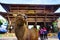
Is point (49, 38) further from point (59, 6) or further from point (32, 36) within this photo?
point (32, 36)

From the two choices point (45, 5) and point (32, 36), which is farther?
point (45, 5)

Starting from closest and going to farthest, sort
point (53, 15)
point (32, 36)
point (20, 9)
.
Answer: point (32, 36) → point (53, 15) → point (20, 9)

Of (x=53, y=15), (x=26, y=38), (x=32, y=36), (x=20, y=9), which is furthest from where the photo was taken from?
(x=20, y=9)

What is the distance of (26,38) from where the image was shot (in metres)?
3.73

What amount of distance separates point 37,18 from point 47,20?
31 cm

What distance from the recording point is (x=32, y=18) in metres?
6.46

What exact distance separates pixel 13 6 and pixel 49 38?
141 cm

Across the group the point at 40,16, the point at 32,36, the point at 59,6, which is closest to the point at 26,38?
the point at 32,36

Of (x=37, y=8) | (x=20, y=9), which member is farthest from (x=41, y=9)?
(x=20, y=9)

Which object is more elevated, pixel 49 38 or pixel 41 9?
pixel 41 9

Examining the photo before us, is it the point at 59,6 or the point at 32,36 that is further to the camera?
the point at 59,6

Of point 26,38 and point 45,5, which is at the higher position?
point 26,38

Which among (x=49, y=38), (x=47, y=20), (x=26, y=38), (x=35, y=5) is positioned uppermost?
(x=26, y=38)

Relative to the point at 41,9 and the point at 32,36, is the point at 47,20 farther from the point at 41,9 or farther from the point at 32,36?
the point at 32,36
